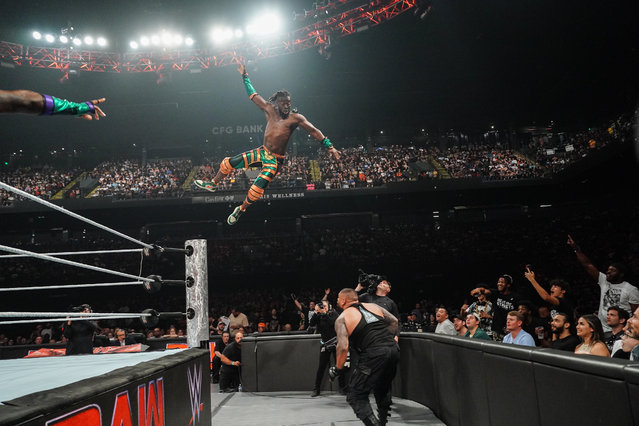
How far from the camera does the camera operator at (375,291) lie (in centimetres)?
549

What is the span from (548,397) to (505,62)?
21.1 m

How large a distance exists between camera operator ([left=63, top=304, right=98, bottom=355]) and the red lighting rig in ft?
46.8

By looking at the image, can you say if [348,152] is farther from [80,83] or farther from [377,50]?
[80,83]

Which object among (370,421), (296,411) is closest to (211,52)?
(296,411)

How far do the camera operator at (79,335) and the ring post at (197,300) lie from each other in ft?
8.72

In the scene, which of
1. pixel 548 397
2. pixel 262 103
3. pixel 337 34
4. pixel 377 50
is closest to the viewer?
pixel 548 397

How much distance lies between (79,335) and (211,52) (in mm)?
15335

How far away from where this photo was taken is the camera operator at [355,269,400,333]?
549cm

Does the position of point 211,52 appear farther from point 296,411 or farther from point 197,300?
point 197,300

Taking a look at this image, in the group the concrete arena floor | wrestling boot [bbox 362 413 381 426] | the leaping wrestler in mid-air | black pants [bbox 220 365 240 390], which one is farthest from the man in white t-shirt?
black pants [bbox 220 365 240 390]

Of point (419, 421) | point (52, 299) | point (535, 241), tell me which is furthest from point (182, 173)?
point (419, 421)

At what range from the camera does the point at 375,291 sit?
5.96m

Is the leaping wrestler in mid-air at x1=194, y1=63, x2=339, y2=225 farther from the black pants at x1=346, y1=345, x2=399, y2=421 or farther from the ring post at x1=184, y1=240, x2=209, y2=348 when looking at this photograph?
the black pants at x1=346, y1=345, x2=399, y2=421

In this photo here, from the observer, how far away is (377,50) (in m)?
A: 20.0
